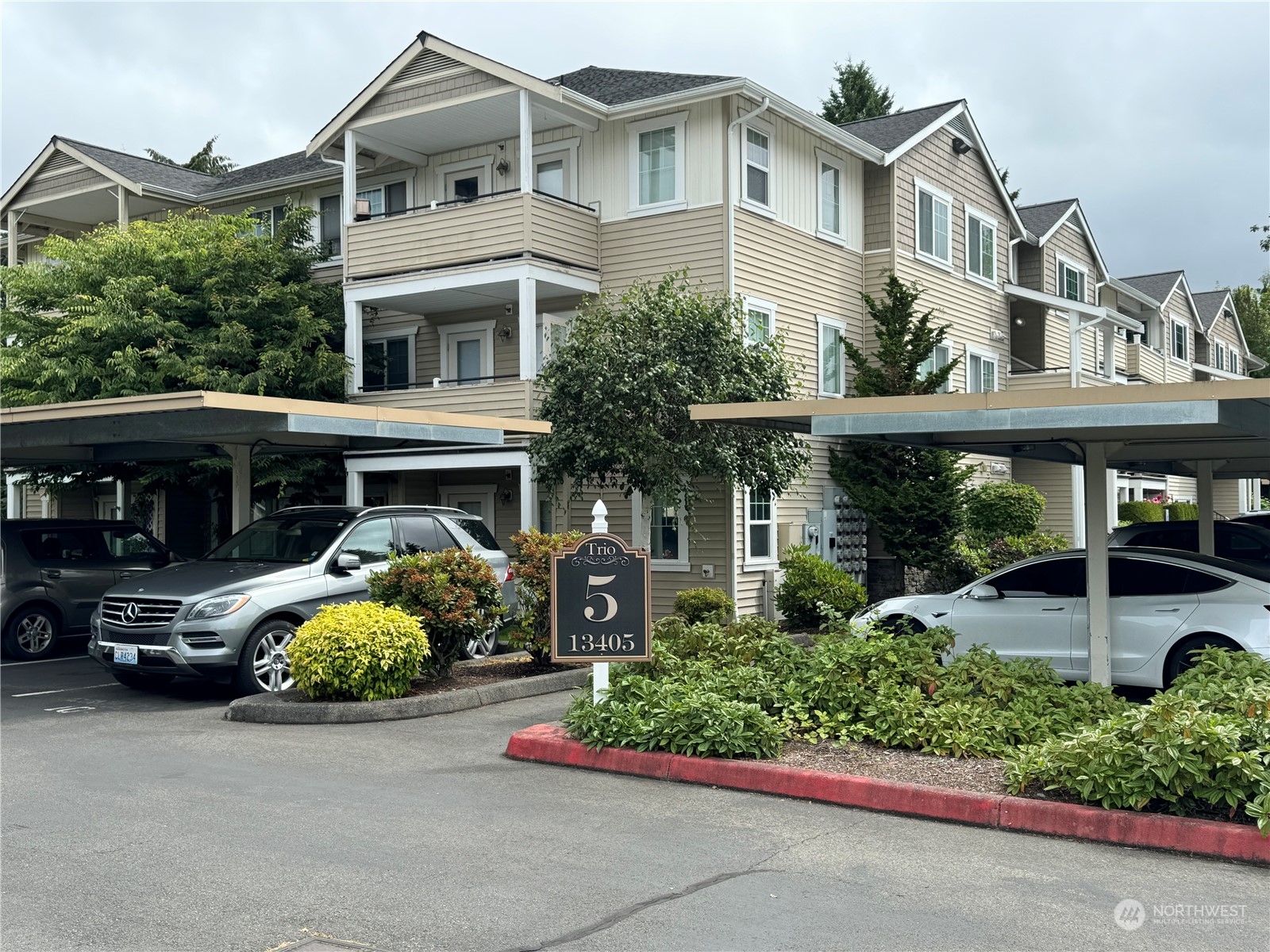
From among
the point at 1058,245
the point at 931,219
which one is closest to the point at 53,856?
the point at 931,219

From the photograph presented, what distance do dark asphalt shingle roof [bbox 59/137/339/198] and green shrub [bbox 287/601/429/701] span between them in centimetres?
1518

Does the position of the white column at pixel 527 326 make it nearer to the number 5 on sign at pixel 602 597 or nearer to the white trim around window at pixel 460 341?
the white trim around window at pixel 460 341

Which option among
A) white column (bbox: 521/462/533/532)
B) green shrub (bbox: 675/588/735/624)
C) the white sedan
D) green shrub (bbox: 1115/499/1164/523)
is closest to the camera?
the white sedan

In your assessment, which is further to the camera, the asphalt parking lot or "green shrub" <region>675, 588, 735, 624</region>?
"green shrub" <region>675, 588, 735, 624</region>

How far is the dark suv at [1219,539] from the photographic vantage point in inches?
604

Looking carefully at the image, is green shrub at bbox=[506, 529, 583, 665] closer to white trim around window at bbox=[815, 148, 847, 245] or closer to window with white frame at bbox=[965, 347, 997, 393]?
white trim around window at bbox=[815, 148, 847, 245]

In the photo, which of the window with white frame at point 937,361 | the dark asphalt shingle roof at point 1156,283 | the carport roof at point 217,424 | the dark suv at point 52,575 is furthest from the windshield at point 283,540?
the dark asphalt shingle roof at point 1156,283

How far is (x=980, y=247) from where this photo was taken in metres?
27.3

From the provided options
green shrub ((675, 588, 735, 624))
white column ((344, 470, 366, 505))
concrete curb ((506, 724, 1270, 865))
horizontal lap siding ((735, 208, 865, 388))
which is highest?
horizontal lap siding ((735, 208, 865, 388))

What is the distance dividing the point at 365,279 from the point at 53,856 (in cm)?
1570

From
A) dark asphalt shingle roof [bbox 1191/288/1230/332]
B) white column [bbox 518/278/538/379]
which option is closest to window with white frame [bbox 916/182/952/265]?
white column [bbox 518/278/538/379]

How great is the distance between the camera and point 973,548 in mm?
22172

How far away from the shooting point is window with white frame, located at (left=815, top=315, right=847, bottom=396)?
2200cm

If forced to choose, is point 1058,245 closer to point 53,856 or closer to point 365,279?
point 365,279
